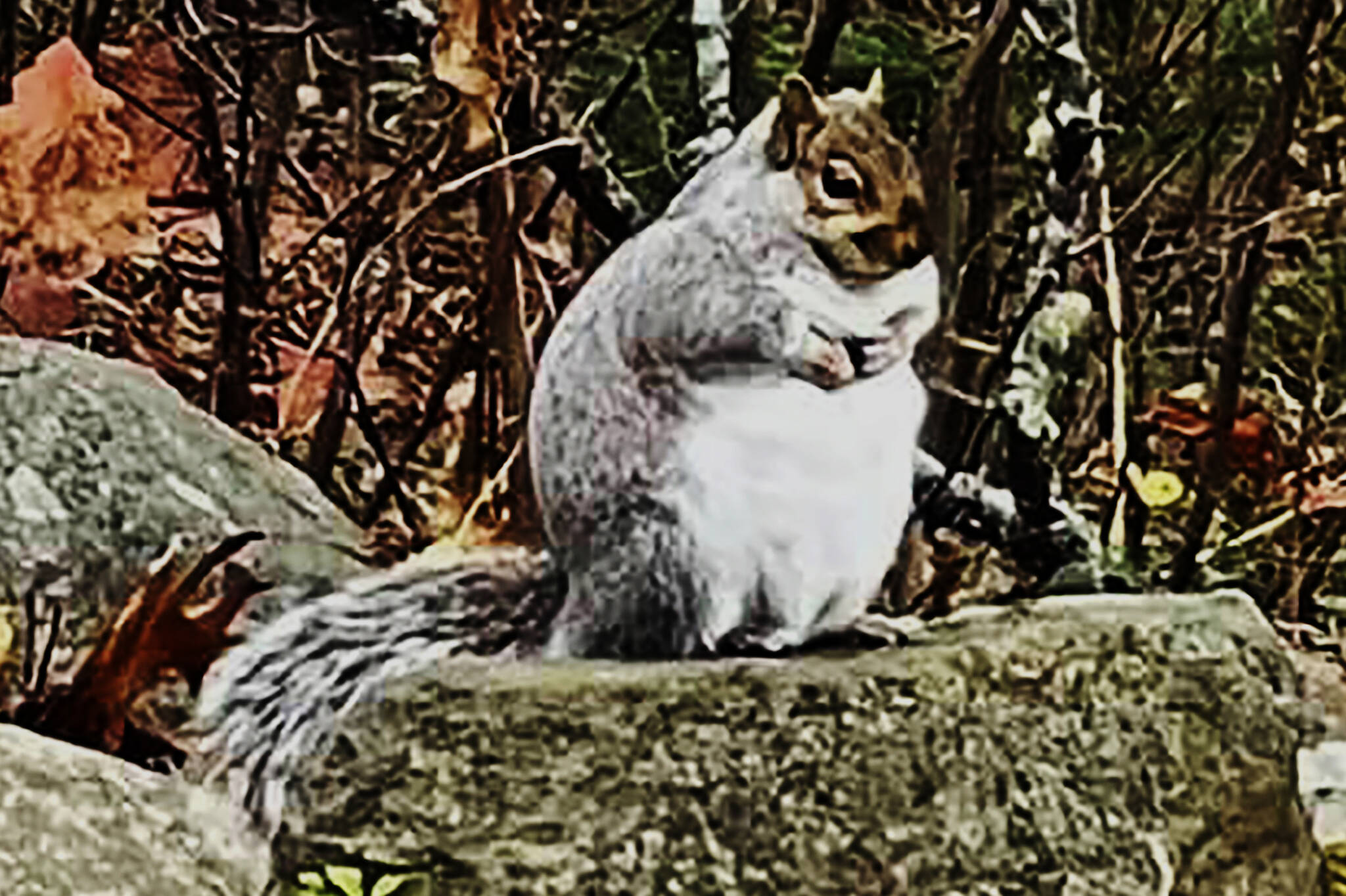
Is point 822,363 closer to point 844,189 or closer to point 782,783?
point 844,189

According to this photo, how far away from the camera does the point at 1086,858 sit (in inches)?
58.7

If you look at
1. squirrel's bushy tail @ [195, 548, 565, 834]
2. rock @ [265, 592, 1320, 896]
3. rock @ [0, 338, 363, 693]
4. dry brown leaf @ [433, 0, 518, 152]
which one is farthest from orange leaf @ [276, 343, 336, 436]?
rock @ [265, 592, 1320, 896]

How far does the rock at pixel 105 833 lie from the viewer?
4.43 feet

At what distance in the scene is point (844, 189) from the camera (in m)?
1.43

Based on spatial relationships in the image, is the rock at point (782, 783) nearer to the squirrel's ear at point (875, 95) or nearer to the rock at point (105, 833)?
the rock at point (105, 833)

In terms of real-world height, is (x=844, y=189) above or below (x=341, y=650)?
above

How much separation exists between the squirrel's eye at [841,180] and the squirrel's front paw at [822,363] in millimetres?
72

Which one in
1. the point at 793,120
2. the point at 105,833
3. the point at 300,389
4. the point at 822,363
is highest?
the point at 793,120

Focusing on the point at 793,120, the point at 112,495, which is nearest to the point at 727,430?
Answer: the point at 793,120

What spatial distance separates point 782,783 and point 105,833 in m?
0.34

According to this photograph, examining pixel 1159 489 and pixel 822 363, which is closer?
pixel 822 363

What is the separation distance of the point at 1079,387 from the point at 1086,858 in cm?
65

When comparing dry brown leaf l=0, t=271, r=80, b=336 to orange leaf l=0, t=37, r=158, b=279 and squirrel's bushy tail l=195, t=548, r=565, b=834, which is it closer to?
orange leaf l=0, t=37, r=158, b=279

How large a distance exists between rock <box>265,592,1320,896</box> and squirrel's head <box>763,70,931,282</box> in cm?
22
